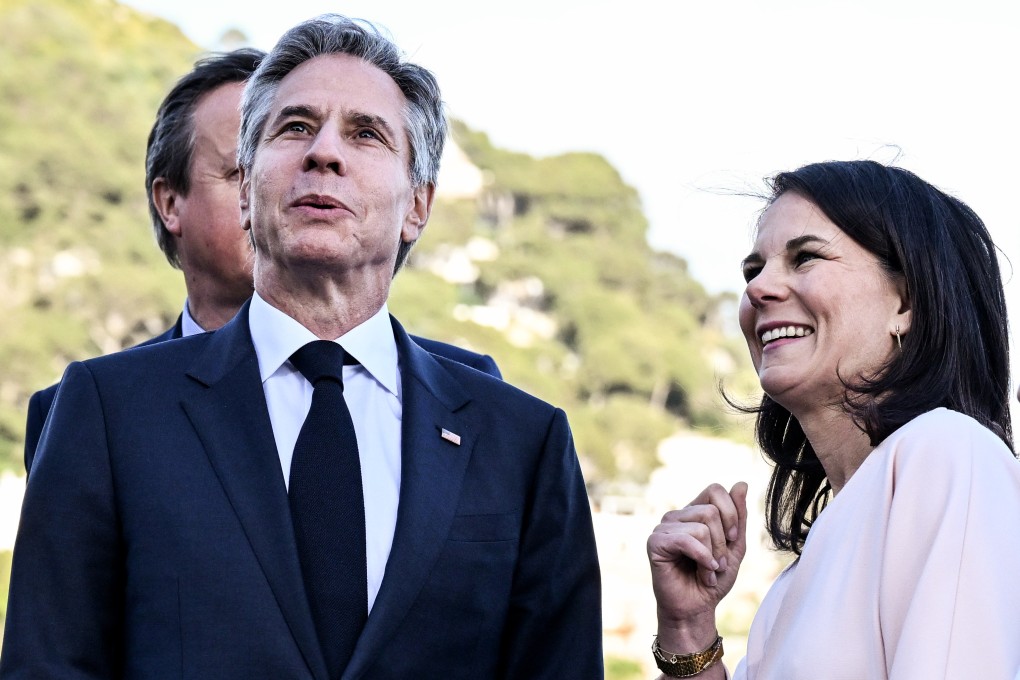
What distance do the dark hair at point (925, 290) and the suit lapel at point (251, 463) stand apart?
3.64ft

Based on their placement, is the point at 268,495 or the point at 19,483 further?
the point at 19,483

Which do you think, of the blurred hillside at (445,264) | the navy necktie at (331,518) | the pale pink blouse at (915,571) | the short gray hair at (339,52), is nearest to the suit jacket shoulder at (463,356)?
the short gray hair at (339,52)

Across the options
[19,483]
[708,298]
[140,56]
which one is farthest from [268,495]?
[708,298]

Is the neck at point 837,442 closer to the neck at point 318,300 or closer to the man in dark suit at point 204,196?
the man in dark suit at point 204,196

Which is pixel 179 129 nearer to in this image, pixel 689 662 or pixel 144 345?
pixel 144 345

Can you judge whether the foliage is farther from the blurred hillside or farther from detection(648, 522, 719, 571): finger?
detection(648, 522, 719, 571): finger

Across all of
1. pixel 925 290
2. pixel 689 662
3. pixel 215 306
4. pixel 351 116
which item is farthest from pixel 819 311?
pixel 215 306

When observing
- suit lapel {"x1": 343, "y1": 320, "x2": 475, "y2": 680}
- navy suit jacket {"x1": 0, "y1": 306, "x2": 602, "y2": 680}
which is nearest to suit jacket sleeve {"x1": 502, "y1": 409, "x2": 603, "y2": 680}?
navy suit jacket {"x1": 0, "y1": 306, "x2": 602, "y2": 680}

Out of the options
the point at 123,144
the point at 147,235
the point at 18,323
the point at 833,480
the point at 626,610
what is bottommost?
the point at 833,480

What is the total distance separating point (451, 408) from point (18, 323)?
29.6 meters

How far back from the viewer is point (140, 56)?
41.1m

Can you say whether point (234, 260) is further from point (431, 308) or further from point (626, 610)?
point (431, 308)

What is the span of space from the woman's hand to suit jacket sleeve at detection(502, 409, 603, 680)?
218mm

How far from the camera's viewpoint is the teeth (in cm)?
281
